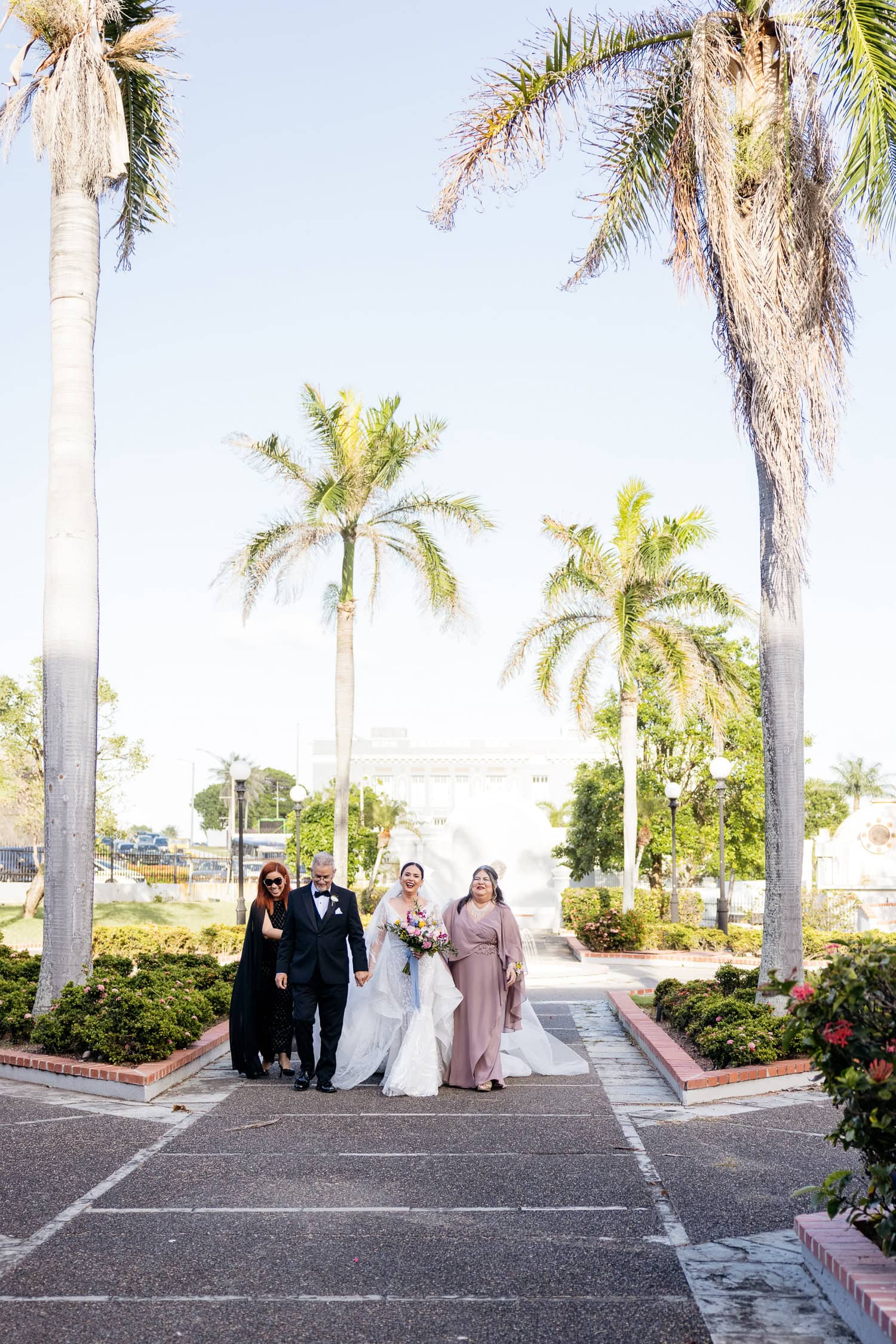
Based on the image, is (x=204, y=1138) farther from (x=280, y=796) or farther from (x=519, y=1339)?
(x=280, y=796)

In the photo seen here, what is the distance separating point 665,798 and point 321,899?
26.4 m

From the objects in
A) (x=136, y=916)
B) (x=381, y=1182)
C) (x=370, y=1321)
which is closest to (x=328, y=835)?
(x=136, y=916)

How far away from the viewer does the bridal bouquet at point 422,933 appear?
9.12 meters

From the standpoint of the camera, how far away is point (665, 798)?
34562 millimetres

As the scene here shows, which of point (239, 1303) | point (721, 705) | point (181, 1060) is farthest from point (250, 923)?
point (721, 705)

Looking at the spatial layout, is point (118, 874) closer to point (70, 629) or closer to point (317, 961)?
point (70, 629)

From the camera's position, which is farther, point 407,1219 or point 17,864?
point 17,864

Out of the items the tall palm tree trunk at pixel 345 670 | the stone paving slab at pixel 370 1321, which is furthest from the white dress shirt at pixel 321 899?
the tall palm tree trunk at pixel 345 670

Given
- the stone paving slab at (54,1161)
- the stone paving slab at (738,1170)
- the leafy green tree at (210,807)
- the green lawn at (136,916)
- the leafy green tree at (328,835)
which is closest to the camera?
the stone paving slab at (738,1170)

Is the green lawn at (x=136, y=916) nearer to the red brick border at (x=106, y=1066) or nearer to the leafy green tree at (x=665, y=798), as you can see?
the leafy green tree at (x=665, y=798)

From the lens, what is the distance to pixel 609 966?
21.2 m

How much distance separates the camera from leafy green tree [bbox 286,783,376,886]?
133ft

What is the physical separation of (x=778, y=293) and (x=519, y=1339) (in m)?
8.97

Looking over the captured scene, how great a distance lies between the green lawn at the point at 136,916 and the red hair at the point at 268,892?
15185 mm
